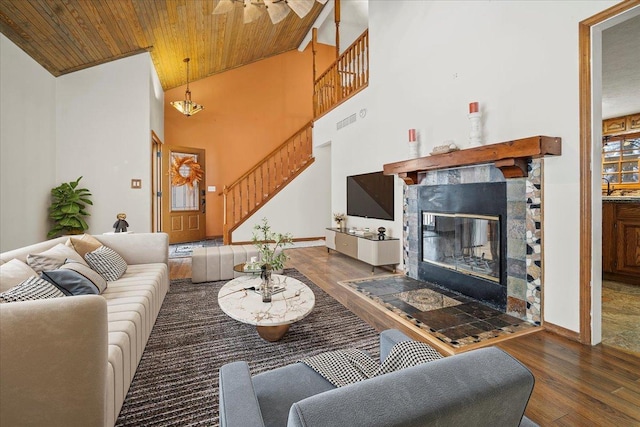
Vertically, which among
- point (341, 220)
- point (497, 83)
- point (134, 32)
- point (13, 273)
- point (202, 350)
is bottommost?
point (202, 350)

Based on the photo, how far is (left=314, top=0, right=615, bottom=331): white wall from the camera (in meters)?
2.43

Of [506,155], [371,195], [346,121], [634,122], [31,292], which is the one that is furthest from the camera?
[346,121]

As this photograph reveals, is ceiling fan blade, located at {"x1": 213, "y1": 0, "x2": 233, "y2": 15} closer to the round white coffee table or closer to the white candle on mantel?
the white candle on mantel

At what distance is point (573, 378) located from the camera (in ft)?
6.27

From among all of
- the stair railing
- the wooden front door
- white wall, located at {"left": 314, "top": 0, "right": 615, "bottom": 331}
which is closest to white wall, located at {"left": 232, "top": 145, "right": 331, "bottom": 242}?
the stair railing

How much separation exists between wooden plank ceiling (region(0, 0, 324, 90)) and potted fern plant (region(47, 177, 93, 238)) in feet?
5.77

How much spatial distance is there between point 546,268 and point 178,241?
695cm

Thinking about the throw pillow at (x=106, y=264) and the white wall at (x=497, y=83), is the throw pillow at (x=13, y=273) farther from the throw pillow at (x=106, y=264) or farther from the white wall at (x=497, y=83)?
the white wall at (x=497, y=83)

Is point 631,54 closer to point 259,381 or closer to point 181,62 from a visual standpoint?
point 259,381

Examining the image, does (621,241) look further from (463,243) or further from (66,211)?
(66,211)

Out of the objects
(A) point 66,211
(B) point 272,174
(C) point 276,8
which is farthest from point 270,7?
(B) point 272,174

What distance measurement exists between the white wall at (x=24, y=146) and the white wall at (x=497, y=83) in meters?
4.64

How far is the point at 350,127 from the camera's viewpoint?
5.80m

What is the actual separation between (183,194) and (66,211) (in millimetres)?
2940
